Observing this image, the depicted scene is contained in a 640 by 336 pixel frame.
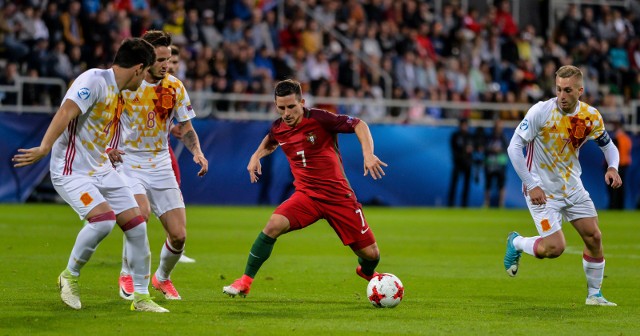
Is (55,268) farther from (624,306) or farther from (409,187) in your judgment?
(409,187)

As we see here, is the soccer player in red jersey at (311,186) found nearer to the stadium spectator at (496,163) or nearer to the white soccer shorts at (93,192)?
the white soccer shorts at (93,192)

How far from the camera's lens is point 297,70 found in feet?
86.0

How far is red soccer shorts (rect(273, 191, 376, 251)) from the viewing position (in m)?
9.74

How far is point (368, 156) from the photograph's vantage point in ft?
29.6

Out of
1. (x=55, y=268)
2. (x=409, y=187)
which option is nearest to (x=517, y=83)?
(x=409, y=187)

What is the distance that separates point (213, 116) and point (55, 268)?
12.8 m

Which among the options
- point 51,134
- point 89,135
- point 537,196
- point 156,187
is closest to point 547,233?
point 537,196

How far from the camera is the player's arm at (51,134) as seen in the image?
762cm

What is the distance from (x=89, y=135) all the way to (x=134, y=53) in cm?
75

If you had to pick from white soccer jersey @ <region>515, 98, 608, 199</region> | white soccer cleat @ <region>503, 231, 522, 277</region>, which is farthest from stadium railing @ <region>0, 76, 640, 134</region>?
white soccer jersey @ <region>515, 98, 608, 199</region>

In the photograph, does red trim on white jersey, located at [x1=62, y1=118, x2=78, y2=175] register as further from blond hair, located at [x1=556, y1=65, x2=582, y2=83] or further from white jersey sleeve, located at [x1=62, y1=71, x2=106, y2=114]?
blond hair, located at [x1=556, y1=65, x2=582, y2=83]

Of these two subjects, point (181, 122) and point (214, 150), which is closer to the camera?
point (181, 122)

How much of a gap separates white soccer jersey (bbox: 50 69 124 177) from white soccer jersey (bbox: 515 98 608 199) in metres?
3.86

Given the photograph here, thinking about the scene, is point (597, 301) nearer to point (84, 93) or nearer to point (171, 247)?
point (171, 247)
